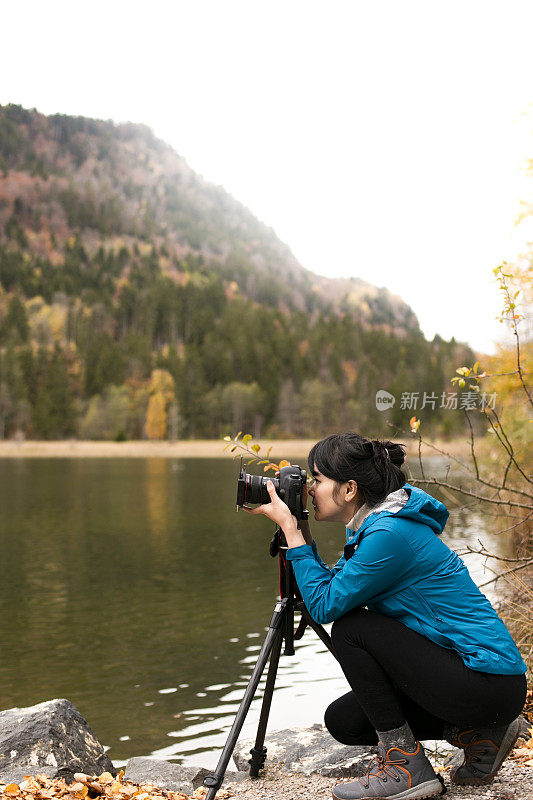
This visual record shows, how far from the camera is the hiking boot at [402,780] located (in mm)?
2363

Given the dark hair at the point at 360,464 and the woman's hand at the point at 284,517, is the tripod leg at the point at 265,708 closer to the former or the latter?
the woman's hand at the point at 284,517

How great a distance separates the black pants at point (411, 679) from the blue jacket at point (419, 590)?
4 centimetres

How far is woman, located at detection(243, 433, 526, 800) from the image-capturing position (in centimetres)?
224

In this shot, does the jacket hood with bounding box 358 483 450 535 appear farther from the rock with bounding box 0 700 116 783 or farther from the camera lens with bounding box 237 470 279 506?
the rock with bounding box 0 700 116 783

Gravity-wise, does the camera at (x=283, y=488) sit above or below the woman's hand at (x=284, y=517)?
above

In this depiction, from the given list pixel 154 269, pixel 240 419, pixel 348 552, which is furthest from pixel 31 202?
pixel 348 552

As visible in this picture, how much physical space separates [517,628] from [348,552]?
3.51m

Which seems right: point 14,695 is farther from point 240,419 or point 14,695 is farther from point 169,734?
point 240,419

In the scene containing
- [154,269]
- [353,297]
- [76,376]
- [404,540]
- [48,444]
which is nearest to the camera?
[404,540]

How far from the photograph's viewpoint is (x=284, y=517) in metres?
2.48

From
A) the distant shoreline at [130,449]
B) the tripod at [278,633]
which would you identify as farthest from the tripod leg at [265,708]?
the distant shoreline at [130,449]

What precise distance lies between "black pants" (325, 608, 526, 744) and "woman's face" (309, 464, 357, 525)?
309 mm

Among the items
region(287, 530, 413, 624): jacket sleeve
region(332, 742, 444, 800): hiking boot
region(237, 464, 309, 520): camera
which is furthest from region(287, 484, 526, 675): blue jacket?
region(332, 742, 444, 800): hiking boot

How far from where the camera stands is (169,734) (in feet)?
17.4
